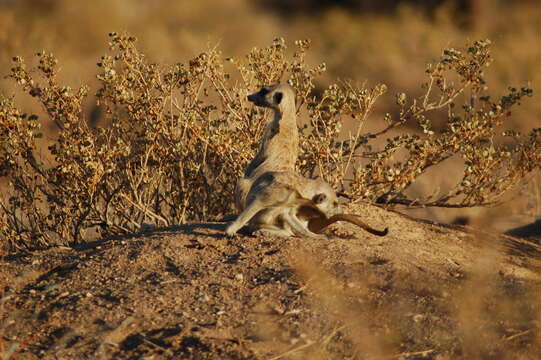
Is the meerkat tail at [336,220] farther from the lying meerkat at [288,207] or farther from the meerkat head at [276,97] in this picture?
the meerkat head at [276,97]

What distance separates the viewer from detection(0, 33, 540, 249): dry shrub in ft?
23.4

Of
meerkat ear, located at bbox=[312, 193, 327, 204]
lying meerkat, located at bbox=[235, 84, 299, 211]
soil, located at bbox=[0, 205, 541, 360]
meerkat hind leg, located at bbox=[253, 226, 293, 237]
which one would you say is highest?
lying meerkat, located at bbox=[235, 84, 299, 211]

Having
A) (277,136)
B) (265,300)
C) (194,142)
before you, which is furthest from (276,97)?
(265,300)

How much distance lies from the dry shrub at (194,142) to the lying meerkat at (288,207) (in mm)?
1302

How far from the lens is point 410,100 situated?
21016mm

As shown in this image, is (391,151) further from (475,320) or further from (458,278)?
(475,320)

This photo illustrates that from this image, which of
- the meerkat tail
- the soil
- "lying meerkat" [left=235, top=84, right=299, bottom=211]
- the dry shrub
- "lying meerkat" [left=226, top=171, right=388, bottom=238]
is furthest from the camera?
the dry shrub

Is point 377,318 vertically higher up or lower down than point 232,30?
lower down

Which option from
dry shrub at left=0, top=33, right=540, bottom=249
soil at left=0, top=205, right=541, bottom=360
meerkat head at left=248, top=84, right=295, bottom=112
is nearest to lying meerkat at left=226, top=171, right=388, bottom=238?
soil at left=0, top=205, right=541, bottom=360

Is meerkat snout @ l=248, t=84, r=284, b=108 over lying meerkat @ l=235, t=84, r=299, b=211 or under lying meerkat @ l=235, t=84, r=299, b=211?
over

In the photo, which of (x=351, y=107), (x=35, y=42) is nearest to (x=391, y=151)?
(x=351, y=107)

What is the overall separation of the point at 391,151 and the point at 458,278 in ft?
6.80

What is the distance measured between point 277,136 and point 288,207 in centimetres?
68

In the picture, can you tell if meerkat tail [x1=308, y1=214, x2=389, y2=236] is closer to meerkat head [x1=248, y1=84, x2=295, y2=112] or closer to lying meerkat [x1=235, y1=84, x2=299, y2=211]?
lying meerkat [x1=235, y1=84, x2=299, y2=211]
